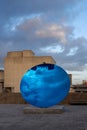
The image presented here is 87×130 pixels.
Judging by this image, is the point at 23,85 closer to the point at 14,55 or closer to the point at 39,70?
the point at 39,70

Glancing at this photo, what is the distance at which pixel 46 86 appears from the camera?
19.9 metres

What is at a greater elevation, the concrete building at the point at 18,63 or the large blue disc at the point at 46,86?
the concrete building at the point at 18,63

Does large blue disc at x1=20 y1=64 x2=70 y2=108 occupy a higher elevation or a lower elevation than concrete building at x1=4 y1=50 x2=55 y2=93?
lower

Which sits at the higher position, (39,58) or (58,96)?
(39,58)

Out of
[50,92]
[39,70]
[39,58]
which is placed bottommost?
[50,92]

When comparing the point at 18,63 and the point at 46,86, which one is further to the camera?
the point at 18,63

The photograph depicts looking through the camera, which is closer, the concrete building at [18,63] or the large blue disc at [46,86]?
the large blue disc at [46,86]

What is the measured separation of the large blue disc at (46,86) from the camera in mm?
19844

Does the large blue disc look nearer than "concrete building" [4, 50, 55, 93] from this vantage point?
Yes

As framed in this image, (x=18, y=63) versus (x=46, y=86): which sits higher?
(x=18, y=63)

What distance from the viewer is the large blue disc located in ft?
65.1

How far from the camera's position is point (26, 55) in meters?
117

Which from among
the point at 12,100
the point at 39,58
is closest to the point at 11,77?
A: the point at 39,58

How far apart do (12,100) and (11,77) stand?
87485 mm
